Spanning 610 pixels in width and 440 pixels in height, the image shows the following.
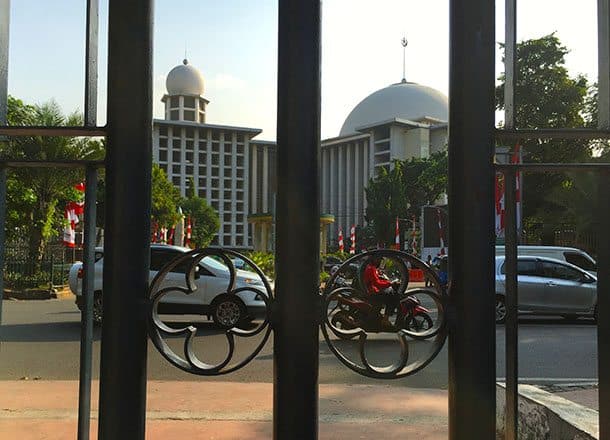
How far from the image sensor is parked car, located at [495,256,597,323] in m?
13.5

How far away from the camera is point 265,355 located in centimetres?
891

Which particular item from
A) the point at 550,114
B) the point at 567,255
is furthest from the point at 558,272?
the point at 550,114

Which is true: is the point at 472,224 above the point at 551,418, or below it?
above

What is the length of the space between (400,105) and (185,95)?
90.0 ft

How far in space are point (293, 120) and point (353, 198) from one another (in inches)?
3472

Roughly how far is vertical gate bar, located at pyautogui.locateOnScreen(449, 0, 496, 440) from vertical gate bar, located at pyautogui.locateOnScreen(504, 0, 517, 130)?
0.33 feet

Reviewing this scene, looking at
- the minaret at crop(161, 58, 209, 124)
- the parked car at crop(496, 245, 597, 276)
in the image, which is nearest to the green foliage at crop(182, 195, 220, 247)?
the minaret at crop(161, 58, 209, 124)

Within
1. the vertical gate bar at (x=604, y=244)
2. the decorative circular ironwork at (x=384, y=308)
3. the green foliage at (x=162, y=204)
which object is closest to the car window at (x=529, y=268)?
the vertical gate bar at (x=604, y=244)

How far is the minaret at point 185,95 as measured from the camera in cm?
8600

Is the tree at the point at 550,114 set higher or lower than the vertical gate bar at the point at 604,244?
higher

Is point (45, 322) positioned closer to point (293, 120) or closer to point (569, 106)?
point (293, 120)

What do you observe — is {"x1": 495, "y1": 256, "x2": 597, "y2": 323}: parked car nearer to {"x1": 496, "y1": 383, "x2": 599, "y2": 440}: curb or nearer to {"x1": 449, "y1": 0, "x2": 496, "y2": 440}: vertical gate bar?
{"x1": 496, "y1": 383, "x2": 599, "y2": 440}: curb

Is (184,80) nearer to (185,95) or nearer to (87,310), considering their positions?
(185,95)

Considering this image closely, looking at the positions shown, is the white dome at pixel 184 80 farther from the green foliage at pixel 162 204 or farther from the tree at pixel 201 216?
the green foliage at pixel 162 204
